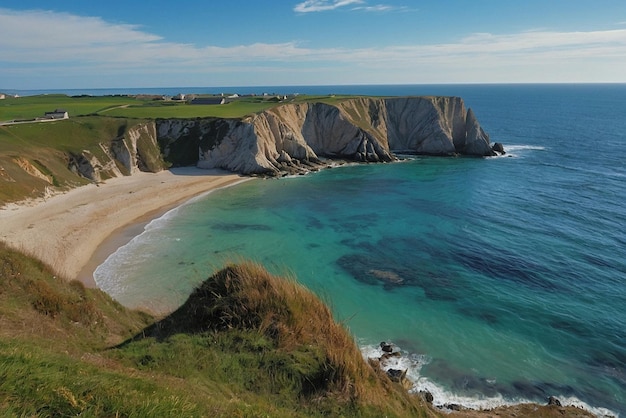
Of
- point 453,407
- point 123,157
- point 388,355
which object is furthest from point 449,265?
point 123,157

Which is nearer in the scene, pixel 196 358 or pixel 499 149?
pixel 196 358

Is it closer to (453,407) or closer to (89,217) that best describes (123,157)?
(89,217)

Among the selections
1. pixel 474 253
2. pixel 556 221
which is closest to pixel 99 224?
pixel 474 253

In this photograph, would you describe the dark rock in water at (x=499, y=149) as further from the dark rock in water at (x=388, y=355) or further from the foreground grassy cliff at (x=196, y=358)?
the foreground grassy cliff at (x=196, y=358)

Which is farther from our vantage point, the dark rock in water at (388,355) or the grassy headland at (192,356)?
the dark rock in water at (388,355)

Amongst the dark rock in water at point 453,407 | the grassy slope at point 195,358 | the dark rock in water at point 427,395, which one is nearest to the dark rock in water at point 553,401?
the dark rock in water at point 453,407

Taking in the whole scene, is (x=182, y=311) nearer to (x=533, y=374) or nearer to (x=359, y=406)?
(x=359, y=406)
